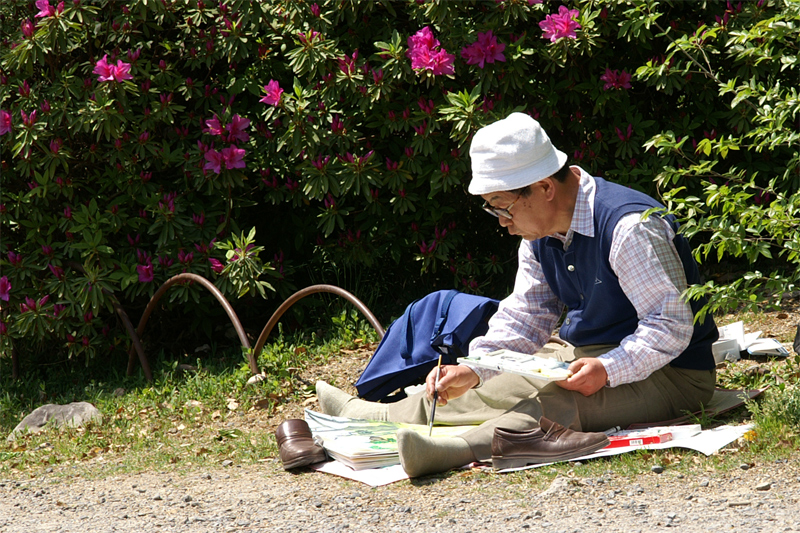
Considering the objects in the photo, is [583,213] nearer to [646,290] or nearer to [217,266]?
[646,290]

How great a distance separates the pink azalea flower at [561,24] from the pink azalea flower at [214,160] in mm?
2131

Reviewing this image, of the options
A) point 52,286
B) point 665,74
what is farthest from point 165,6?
point 665,74

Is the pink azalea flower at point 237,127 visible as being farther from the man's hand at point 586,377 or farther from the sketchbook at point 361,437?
the man's hand at point 586,377

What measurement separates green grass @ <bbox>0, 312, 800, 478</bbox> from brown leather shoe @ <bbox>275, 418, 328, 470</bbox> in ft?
0.88

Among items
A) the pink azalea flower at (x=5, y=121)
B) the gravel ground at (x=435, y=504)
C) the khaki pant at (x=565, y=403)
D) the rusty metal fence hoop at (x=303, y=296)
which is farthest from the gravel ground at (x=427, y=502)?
the pink azalea flower at (x=5, y=121)

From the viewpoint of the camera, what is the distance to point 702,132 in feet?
18.8

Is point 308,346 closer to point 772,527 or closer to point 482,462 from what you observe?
point 482,462

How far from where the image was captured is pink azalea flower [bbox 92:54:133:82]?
537 centimetres

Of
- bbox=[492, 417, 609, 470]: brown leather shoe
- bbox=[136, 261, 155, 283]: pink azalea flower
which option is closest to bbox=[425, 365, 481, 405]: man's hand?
bbox=[492, 417, 609, 470]: brown leather shoe

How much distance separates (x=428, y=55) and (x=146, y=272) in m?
2.21

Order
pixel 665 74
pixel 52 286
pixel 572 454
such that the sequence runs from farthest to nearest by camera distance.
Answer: pixel 52 286 < pixel 665 74 < pixel 572 454

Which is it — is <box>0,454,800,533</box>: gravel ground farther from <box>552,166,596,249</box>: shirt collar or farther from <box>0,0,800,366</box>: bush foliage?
<box>0,0,800,366</box>: bush foliage

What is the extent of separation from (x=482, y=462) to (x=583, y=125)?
9.92 ft

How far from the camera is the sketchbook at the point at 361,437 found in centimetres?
336
